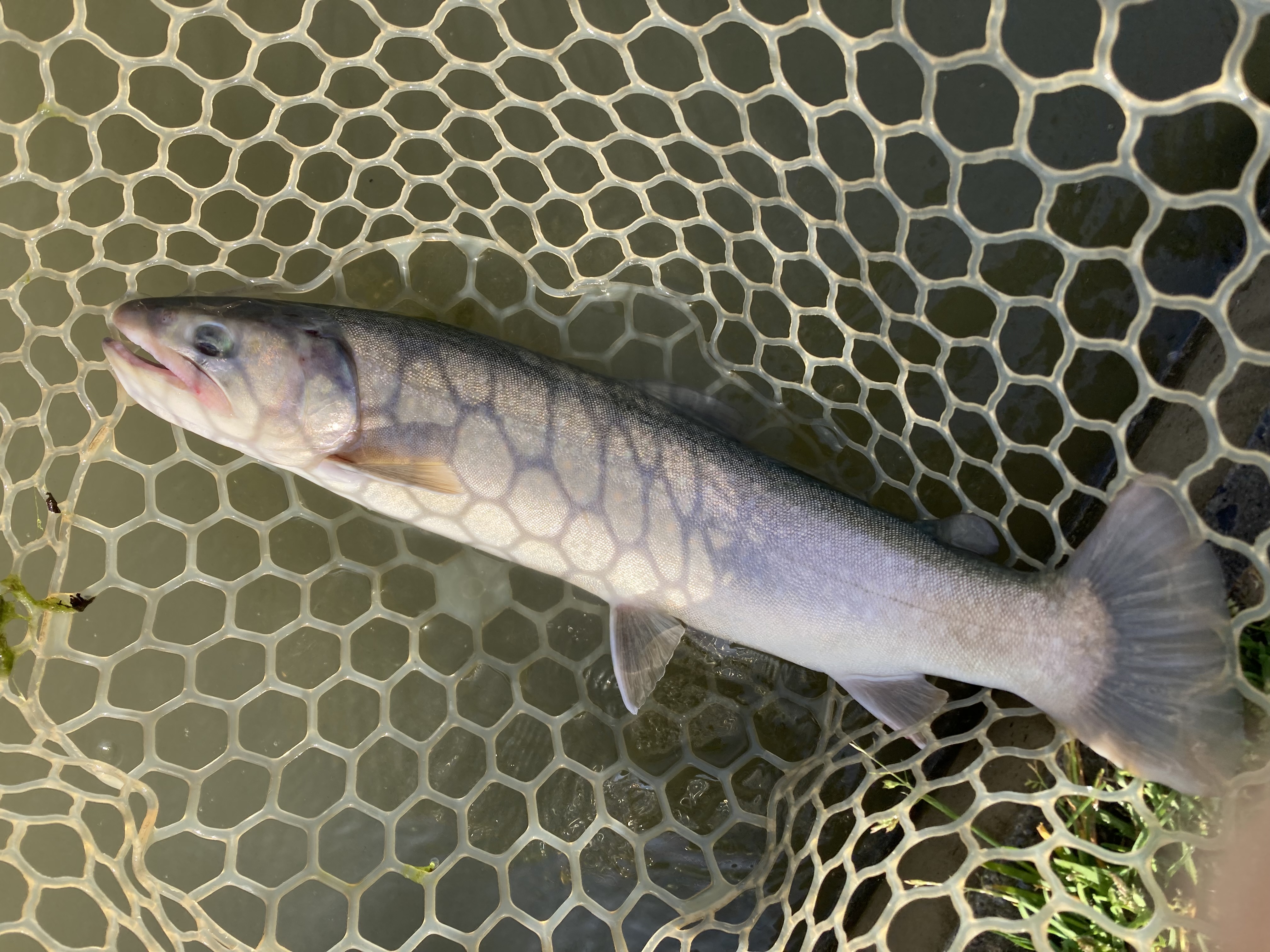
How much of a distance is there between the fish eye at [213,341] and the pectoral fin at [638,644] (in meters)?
1.42

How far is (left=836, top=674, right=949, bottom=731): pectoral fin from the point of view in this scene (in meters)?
2.49

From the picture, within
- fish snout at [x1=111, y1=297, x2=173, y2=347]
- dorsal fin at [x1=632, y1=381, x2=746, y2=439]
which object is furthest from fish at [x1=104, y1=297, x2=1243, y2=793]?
dorsal fin at [x1=632, y1=381, x2=746, y2=439]

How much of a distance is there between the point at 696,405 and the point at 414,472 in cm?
92

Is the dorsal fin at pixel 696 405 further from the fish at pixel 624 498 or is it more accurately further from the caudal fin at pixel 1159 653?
the caudal fin at pixel 1159 653

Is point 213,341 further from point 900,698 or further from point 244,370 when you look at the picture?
point 900,698

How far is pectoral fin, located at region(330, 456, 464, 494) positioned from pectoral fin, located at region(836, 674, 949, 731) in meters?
1.36

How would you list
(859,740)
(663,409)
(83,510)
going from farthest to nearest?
(83,510) < (859,740) < (663,409)

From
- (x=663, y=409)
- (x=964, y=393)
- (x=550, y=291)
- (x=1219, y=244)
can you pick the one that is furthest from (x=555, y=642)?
(x=1219, y=244)

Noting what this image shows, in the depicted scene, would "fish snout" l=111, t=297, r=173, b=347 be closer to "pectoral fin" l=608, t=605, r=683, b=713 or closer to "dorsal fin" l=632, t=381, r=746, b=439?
"dorsal fin" l=632, t=381, r=746, b=439

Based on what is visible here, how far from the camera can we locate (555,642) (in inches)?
126

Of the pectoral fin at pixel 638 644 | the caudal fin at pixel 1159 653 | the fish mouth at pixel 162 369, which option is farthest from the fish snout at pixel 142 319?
the caudal fin at pixel 1159 653

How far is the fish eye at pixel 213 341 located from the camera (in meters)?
2.45

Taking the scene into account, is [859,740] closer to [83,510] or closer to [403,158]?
[403,158]

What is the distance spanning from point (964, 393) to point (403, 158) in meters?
2.46
